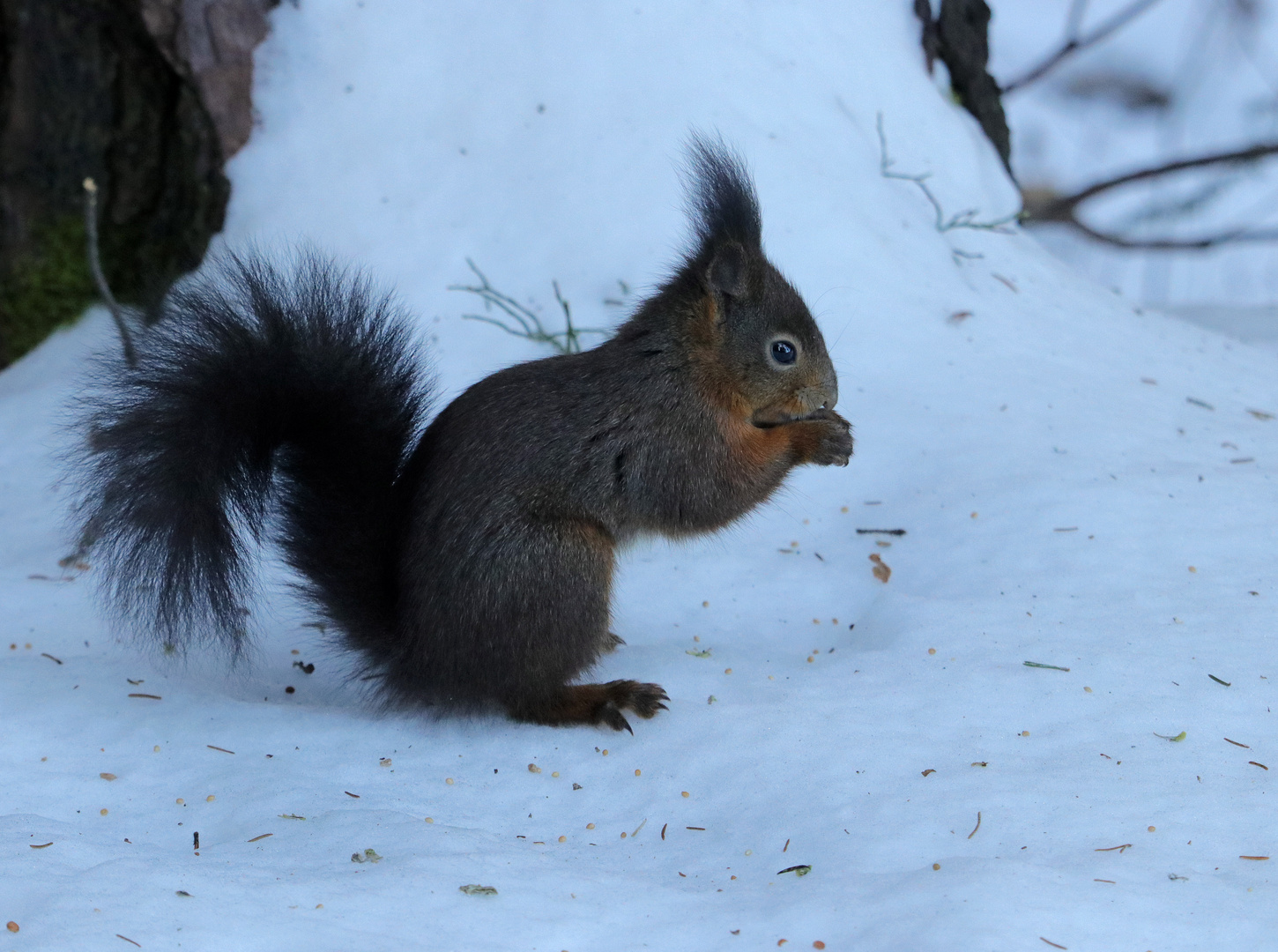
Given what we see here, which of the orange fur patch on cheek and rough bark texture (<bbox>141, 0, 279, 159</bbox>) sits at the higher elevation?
rough bark texture (<bbox>141, 0, 279, 159</bbox>)

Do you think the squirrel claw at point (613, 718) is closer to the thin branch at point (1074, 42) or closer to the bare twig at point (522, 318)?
the bare twig at point (522, 318)

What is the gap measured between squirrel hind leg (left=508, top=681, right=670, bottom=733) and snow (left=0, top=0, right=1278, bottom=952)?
41mm

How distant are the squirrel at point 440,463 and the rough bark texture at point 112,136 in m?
1.52

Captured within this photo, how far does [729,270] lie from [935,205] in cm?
190

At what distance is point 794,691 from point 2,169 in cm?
290

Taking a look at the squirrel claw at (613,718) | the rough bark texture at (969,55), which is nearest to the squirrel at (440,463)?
the squirrel claw at (613,718)

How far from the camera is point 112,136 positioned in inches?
146

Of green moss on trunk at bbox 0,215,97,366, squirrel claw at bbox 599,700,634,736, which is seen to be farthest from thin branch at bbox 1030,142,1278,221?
squirrel claw at bbox 599,700,634,736

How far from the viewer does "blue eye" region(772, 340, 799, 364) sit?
2396mm

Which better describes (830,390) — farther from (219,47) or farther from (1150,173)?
(1150,173)

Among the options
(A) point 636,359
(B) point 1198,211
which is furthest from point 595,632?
(B) point 1198,211

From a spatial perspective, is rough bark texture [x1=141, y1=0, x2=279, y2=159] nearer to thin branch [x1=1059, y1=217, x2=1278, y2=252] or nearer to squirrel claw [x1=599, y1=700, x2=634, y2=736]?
squirrel claw [x1=599, y1=700, x2=634, y2=736]

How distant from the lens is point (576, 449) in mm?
2264

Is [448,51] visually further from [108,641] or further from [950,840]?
[950,840]
